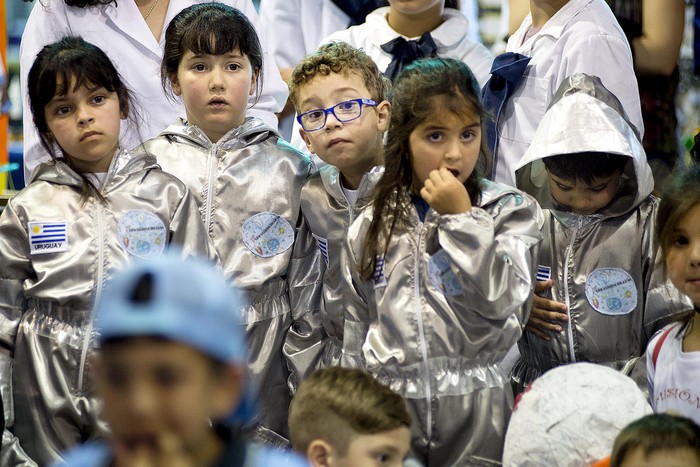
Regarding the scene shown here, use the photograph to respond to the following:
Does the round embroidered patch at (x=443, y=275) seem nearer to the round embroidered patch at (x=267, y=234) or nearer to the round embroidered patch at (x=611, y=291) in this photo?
the round embroidered patch at (x=611, y=291)

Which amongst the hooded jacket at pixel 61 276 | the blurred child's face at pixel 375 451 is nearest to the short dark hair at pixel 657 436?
the blurred child's face at pixel 375 451

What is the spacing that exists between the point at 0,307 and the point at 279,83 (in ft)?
5.02

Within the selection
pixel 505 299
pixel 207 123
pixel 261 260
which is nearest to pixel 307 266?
pixel 261 260

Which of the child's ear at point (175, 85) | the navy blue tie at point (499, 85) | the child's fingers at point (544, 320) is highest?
the child's ear at point (175, 85)

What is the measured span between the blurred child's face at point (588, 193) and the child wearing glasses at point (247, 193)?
2.83ft

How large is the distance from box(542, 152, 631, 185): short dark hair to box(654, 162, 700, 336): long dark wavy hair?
32 centimetres

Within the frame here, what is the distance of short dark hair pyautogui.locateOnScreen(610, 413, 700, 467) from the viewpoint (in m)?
2.31

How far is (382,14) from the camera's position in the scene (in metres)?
4.25

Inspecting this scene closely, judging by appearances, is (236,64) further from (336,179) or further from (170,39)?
(336,179)

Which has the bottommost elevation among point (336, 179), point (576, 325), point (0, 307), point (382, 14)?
point (576, 325)

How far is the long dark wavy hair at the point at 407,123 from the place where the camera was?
297 cm

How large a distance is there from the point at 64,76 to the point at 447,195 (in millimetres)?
1342

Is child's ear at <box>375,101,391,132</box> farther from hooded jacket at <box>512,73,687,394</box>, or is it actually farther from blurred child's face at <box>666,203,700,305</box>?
blurred child's face at <box>666,203,700,305</box>

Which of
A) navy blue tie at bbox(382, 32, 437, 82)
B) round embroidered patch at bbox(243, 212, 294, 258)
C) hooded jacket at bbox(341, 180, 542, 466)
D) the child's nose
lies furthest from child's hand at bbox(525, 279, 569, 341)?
the child's nose
